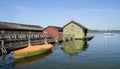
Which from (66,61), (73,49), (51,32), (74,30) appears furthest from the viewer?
(74,30)

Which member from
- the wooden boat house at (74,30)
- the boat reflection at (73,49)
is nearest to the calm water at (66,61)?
the boat reflection at (73,49)

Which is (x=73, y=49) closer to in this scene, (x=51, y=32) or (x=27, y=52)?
(x=27, y=52)

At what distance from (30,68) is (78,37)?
4756 centimetres

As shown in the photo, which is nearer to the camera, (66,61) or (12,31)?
(66,61)

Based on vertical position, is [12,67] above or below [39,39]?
below

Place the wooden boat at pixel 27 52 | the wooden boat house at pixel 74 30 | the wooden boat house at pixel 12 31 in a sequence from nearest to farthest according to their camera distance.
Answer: the wooden boat at pixel 27 52, the wooden boat house at pixel 12 31, the wooden boat house at pixel 74 30

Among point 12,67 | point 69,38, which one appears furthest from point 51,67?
point 69,38

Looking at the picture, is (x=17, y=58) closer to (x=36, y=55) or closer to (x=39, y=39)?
(x=36, y=55)

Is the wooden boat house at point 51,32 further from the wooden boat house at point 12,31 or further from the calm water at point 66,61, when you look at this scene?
the calm water at point 66,61

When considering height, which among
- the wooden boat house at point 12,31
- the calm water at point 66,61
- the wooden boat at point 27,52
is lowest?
the calm water at point 66,61

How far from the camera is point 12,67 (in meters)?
19.4

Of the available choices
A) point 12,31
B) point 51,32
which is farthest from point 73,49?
point 51,32

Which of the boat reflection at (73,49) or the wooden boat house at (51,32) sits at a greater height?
the wooden boat house at (51,32)

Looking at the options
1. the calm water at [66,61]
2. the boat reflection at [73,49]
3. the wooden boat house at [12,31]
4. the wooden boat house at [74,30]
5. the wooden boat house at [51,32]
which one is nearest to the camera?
the calm water at [66,61]
